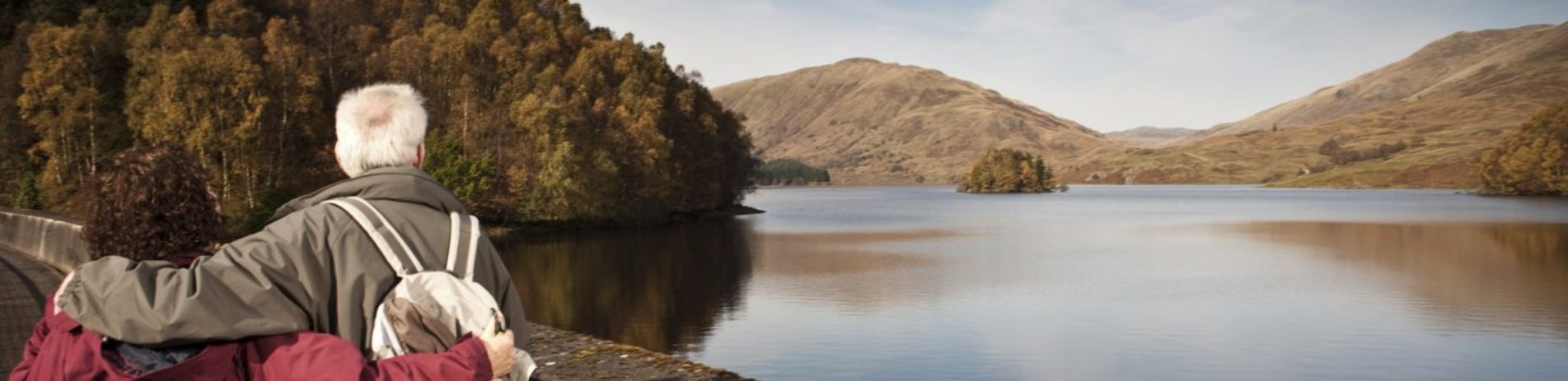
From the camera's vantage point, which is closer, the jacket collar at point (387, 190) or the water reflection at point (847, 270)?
the jacket collar at point (387, 190)

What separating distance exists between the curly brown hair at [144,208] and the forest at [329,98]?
44.5 metres

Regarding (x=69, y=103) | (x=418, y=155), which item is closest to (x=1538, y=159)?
(x=69, y=103)

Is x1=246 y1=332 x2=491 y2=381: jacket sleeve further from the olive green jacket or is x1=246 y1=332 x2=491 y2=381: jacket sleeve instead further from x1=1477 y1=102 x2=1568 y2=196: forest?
x1=1477 y1=102 x2=1568 y2=196: forest

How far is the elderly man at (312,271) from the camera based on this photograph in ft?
10.7

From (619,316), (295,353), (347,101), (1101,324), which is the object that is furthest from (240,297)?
(1101,324)

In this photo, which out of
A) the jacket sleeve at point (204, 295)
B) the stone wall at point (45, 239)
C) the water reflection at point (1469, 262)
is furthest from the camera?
the water reflection at point (1469, 262)

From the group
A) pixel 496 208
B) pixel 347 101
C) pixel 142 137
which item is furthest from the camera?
pixel 496 208

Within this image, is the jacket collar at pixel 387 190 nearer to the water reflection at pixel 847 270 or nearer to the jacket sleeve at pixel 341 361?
the jacket sleeve at pixel 341 361

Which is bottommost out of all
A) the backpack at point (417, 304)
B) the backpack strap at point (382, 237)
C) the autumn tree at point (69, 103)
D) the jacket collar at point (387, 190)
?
the backpack at point (417, 304)

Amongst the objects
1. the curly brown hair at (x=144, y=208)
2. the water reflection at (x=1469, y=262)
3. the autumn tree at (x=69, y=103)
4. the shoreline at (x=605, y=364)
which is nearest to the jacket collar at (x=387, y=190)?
the curly brown hair at (x=144, y=208)

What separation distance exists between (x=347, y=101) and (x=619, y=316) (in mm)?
27740

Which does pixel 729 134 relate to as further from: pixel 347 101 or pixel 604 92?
pixel 347 101

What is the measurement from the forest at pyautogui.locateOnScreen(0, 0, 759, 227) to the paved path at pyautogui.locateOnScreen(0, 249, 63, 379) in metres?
22.2

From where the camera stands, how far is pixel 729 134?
113 m
